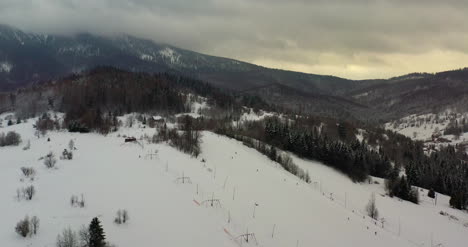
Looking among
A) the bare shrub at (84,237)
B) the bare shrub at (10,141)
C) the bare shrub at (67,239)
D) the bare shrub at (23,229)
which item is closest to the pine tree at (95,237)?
the bare shrub at (84,237)

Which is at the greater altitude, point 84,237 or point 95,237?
point 95,237

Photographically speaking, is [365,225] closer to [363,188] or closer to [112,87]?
[363,188]

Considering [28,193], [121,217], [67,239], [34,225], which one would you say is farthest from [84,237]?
[28,193]

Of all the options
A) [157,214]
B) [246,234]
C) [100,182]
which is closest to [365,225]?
[246,234]

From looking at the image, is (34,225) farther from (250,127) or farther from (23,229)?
(250,127)

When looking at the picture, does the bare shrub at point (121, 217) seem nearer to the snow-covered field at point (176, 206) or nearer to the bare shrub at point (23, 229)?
the snow-covered field at point (176, 206)

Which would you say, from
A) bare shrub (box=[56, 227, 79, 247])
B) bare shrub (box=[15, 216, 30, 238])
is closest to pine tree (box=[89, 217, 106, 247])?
bare shrub (box=[56, 227, 79, 247])
